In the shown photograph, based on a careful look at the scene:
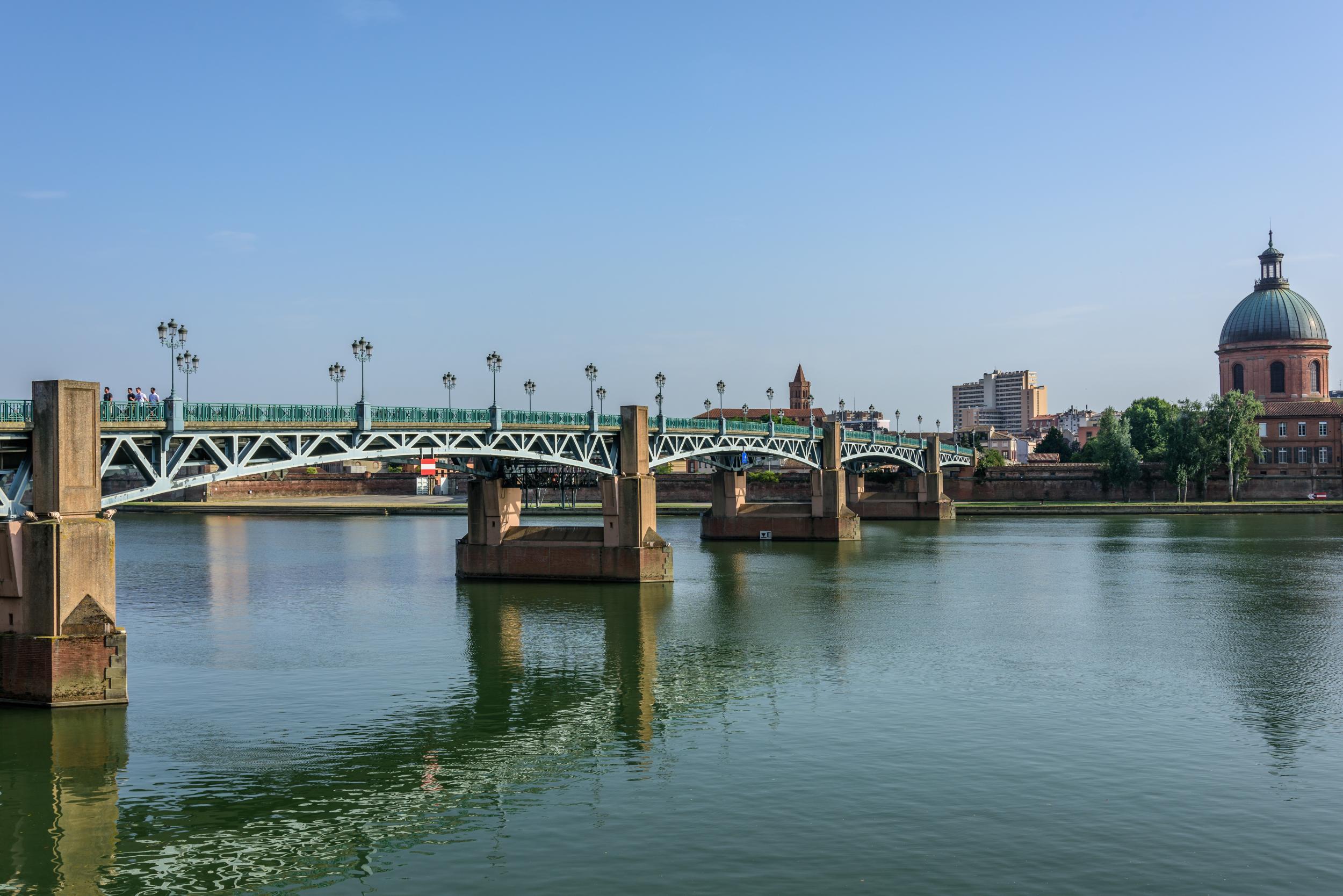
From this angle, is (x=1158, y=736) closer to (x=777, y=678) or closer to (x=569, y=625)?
(x=777, y=678)

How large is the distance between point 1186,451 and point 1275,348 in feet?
123

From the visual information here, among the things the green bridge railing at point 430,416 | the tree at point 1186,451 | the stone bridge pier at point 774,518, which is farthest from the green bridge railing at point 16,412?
the tree at point 1186,451

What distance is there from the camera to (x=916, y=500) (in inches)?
5231

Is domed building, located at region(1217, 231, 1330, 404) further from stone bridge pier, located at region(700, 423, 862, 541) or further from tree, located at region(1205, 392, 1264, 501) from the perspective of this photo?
stone bridge pier, located at region(700, 423, 862, 541)

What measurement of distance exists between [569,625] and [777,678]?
1489 centimetres

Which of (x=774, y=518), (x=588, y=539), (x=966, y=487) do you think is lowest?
(x=774, y=518)

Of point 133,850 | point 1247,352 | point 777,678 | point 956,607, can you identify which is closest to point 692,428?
point 956,607

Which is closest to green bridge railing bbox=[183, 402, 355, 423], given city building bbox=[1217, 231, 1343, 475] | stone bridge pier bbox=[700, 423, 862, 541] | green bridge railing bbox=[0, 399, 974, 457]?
green bridge railing bbox=[0, 399, 974, 457]

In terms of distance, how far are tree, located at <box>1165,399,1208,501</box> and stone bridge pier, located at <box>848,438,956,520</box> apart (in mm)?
26197

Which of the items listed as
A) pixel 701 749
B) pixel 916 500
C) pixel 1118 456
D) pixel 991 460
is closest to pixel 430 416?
pixel 701 749

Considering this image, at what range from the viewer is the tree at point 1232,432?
136 m

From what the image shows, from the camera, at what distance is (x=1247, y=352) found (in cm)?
16438

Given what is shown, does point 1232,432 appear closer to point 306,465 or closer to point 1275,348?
point 1275,348

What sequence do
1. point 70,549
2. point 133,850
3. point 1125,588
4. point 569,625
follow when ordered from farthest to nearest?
1. point 1125,588
2. point 569,625
3. point 70,549
4. point 133,850
